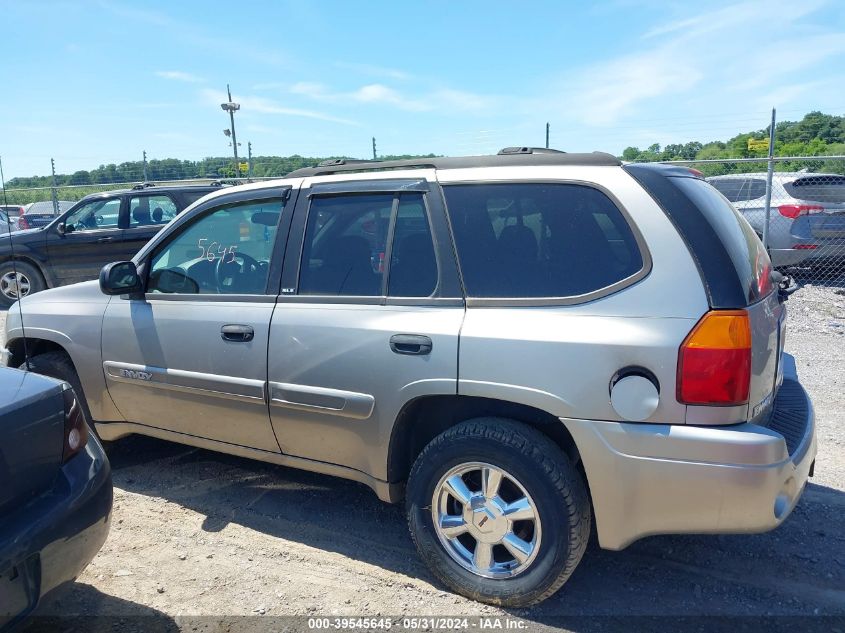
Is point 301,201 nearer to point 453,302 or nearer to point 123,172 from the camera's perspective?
point 453,302

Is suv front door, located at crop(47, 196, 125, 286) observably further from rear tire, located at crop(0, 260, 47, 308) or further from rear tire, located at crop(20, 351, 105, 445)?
rear tire, located at crop(20, 351, 105, 445)

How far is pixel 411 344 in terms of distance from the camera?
290 centimetres

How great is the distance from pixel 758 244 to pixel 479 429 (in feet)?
5.26

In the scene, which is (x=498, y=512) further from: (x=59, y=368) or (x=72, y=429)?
(x=59, y=368)

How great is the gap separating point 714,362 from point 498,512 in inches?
41.8

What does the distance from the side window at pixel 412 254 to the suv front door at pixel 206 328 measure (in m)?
0.70

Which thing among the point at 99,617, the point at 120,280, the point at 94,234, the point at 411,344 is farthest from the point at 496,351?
the point at 94,234

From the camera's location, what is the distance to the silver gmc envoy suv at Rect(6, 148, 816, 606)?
245cm

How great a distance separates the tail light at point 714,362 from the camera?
2396 millimetres

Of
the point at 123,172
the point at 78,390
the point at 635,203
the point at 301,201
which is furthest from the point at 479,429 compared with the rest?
the point at 123,172

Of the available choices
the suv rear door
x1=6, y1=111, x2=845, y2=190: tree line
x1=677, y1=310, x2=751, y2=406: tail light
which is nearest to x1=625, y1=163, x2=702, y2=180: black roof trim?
x1=677, y1=310, x2=751, y2=406: tail light

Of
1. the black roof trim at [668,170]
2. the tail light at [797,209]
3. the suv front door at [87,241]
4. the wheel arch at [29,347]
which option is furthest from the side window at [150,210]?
the tail light at [797,209]

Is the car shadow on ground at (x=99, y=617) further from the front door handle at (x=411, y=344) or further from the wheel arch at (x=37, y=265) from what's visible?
the wheel arch at (x=37, y=265)

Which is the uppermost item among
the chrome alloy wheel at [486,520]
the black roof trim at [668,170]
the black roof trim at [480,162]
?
the black roof trim at [480,162]
